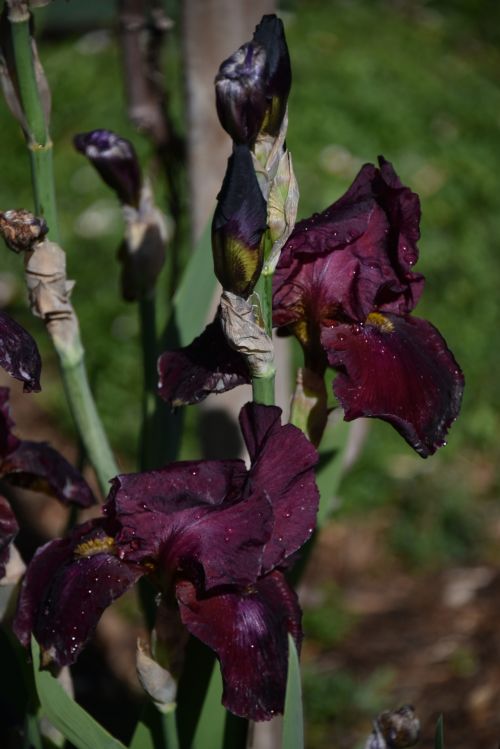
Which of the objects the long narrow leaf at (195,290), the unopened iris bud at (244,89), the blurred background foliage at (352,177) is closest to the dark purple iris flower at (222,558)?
the unopened iris bud at (244,89)

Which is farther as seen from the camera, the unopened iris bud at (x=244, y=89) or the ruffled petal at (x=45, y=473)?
the ruffled petal at (x=45, y=473)

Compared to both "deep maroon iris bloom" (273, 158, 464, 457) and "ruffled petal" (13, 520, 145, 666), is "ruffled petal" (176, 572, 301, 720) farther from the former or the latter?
"deep maroon iris bloom" (273, 158, 464, 457)

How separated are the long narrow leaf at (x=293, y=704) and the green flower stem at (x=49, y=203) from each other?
0.32m

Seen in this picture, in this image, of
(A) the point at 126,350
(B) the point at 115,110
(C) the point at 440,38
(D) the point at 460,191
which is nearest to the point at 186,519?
(A) the point at 126,350

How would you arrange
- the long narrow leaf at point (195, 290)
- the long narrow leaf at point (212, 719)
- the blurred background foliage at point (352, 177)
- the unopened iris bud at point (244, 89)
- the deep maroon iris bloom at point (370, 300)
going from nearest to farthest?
1. the unopened iris bud at point (244, 89)
2. the deep maroon iris bloom at point (370, 300)
3. the long narrow leaf at point (212, 719)
4. the long narrow leaf at point (195, 290)
5. the blurred background foliage at point (352, 177)

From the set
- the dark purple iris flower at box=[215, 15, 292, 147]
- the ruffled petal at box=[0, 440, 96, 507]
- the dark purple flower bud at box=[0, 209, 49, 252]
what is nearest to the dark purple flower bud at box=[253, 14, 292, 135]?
the dark purple iris flower at box=[215, 15, 292, 147]

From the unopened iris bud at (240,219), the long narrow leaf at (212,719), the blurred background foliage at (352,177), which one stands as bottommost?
the blurred background foliage at (352,177)

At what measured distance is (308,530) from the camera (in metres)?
0.79

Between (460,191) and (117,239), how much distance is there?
1.31 metres

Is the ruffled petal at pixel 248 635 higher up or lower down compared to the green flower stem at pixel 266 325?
lower down

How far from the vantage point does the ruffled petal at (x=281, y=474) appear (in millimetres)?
772

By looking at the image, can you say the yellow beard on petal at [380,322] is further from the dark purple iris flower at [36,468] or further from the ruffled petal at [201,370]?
the dark purple iris flower at [36,468]

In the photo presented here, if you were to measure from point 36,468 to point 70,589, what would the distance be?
20 cm

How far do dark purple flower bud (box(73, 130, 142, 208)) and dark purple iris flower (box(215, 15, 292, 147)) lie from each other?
12.8 inches
